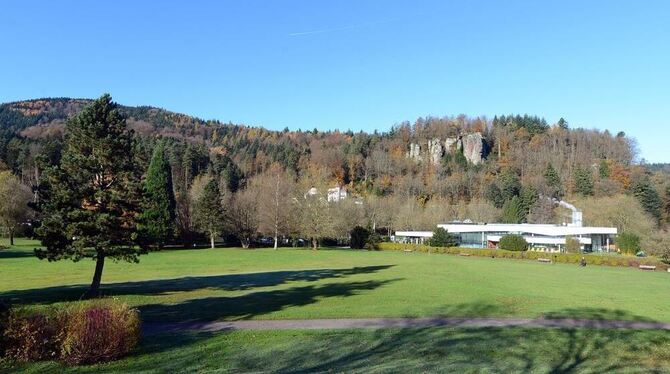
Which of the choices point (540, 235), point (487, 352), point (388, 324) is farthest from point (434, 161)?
point (487, 352)

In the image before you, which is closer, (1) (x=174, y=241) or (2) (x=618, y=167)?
(1) (x=174, y=241)

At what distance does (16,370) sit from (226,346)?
4.53m

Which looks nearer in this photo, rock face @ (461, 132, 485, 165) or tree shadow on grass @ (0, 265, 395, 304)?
tree shadow on grass @ (0, 265, 395, 304)

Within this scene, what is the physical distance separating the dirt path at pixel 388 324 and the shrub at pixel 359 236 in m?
62.6

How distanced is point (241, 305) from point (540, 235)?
72.1 m

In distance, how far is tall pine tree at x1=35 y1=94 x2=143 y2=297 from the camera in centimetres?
2184

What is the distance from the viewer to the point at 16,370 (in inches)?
379

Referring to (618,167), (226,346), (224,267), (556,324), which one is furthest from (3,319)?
(618,167)

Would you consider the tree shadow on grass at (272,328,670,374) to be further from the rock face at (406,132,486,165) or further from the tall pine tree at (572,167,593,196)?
the rock face at (406,132,486,165)

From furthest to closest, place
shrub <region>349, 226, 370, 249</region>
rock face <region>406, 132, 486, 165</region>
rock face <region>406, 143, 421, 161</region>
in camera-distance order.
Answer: rock face <region>406, 143, 421, 161</region> < rock face <region>406, 132, 486, 165</region> < shrub <region>349, 226, 370, 249</region>

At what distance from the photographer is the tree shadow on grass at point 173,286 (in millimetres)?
22875

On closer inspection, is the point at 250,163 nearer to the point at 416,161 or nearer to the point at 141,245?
the point at 416,161

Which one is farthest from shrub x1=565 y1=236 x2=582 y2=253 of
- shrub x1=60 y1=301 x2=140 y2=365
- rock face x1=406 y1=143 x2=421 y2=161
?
rock face x1=406 y1=143 x2=421 y2=161

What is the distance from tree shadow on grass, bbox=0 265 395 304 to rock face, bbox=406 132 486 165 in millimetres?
119993
